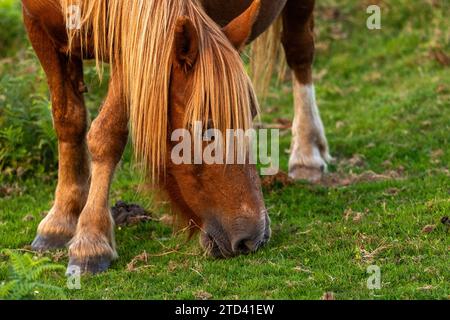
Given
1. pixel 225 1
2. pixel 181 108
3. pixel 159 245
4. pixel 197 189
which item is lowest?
pixel 159 245

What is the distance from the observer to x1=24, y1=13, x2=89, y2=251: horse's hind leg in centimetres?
582

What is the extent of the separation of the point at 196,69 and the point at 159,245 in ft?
4.69

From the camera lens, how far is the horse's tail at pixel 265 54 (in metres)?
7.74

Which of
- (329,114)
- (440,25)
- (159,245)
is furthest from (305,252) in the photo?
(440,25)

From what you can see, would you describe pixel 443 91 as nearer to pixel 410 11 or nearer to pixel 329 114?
pixel 329 114

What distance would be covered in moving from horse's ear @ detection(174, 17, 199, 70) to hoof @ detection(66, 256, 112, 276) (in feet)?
4.03

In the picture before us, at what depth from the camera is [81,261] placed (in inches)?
201

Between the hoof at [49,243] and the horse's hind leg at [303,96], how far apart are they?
2287mm

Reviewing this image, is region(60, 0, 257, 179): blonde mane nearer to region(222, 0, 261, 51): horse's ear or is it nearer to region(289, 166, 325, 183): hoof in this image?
region(222, 0, 261, 51): horse's ear

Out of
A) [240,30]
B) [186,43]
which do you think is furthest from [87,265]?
[240,30]

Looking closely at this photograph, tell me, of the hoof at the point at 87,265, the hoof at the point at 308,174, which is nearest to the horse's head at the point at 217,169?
the hoof at the point at 87,265

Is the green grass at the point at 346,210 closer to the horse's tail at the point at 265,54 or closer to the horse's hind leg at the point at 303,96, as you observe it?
the horse's hind leg at the point at 303,96

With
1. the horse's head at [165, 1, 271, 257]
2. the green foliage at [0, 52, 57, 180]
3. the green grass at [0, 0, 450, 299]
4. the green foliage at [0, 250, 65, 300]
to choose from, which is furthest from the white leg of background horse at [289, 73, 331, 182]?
the green foliage at [0, 250, 65, 300]

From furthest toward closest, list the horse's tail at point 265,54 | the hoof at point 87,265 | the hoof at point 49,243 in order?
the horse's tail at point 265,54 < the hoof at point 49,243 < the hoof at point 87,265
